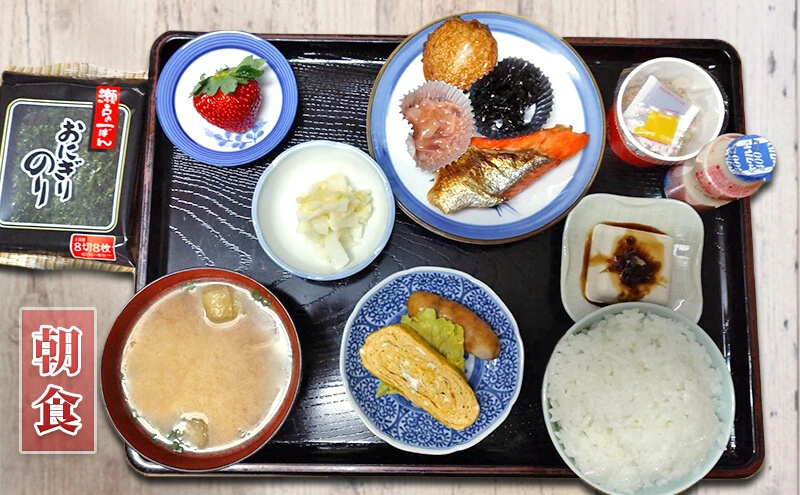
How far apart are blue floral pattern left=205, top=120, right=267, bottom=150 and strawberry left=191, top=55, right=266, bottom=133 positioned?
56mm

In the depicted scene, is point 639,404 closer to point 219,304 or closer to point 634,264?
point 634,264

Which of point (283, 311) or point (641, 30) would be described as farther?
point (641, 30)

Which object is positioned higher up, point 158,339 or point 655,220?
point 655,220

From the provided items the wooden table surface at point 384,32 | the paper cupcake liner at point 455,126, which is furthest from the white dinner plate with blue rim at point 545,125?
the wooden table surface at point 384,32

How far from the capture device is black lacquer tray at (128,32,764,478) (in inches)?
70.6

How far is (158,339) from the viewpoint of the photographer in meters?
1.70

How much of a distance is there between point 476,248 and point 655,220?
22.2 inches

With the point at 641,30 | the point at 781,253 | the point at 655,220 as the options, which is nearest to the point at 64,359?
the point at 655,220

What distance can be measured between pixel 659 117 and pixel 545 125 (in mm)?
351

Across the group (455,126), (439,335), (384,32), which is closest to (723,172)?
(455,126)

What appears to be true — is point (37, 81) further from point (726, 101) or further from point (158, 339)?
point (726, 101)

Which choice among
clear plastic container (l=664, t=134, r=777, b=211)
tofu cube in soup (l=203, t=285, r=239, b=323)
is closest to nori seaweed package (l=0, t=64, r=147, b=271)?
tofu cube in soup (l=203, t=285, r=239, b=323)

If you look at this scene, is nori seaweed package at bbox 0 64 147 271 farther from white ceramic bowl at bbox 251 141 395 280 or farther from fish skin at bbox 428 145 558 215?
fish skin at bbox 428 145 558 215

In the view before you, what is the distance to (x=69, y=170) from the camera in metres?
1.94
